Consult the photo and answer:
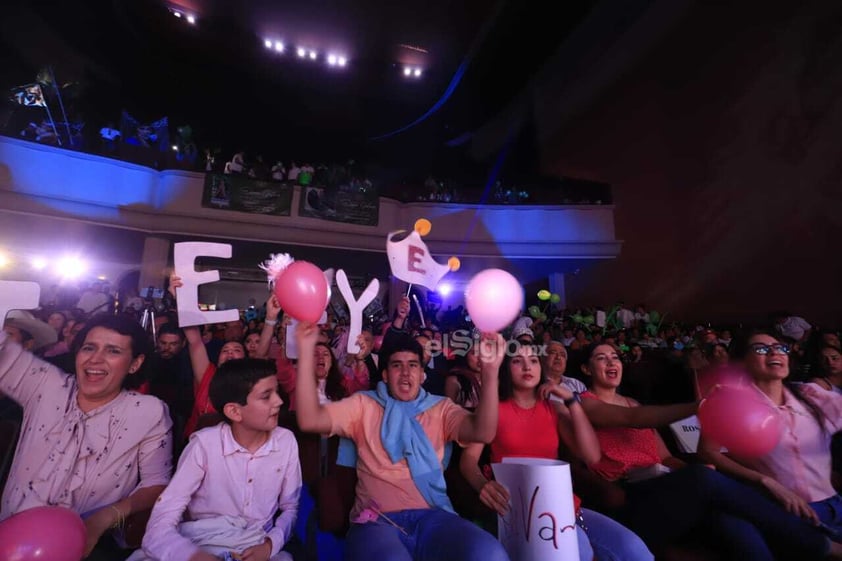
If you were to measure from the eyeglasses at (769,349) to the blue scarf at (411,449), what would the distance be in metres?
1.37

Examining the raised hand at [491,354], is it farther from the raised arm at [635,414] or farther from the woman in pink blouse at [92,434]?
the woman in pink blouse at [92,434]

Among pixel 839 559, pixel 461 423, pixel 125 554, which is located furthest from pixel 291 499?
pixel 839 559

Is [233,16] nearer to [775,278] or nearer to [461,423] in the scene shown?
[461,423]

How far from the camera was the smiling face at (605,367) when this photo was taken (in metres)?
1.94

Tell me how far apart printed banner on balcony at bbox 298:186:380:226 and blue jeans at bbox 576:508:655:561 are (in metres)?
7.50

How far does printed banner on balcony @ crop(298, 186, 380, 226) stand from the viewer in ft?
27.3

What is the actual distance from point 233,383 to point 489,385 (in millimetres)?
853

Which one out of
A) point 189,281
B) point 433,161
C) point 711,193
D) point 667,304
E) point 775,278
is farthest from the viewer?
point 433,161

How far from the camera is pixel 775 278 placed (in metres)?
6.44

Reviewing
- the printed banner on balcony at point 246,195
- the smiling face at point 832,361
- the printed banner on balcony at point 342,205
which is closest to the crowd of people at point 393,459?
the smiling face at point 832,361

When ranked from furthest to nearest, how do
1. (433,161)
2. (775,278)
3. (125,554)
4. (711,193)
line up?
(433,161) < (711,193) < (775,278) < (125,554)

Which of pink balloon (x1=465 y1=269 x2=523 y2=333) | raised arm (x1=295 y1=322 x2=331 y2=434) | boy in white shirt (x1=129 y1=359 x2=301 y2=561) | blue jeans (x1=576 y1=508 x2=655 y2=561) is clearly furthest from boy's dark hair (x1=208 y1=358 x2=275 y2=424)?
blue jeans (x1=576 y1=508 x2=655 y2=561)

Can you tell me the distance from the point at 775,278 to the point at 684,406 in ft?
21.1

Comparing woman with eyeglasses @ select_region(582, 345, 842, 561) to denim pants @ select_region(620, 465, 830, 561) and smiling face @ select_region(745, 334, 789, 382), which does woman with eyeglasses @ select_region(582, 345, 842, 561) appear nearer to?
denim pants @ select_region(620, 465, 830, 561)
